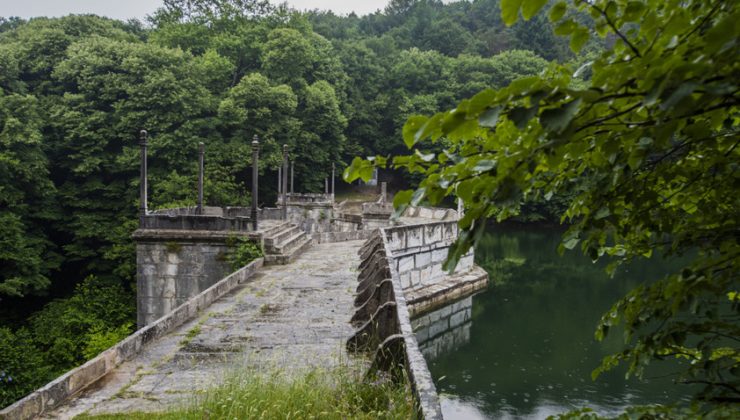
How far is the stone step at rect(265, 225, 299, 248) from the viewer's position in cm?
1447

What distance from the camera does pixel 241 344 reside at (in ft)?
24.1

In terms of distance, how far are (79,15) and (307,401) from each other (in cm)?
3571

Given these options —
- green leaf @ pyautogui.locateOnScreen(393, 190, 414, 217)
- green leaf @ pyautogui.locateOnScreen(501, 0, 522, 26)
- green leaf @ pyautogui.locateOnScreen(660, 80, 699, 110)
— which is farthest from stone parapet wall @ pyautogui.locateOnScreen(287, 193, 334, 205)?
Result: green leaf @ pyautogui.locateOnScreen(660, 80, 699, 110)

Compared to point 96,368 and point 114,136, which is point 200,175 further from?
point 96,368

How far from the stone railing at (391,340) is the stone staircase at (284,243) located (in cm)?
422

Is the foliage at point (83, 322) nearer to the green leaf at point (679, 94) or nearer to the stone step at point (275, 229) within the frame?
the stone step at point (275, 229)

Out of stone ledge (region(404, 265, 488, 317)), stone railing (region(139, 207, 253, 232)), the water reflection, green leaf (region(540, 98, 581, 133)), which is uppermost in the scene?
green leaf (region(540, 98, 581, 133))

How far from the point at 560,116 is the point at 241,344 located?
658 centimetres

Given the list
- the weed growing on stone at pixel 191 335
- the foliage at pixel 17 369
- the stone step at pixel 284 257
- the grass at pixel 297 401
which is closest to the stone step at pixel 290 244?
the stone step at pixel 284 257

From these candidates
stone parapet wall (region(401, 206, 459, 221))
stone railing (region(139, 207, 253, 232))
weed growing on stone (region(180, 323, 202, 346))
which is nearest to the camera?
weed growing on stone (region(180, 323, 202, 346))

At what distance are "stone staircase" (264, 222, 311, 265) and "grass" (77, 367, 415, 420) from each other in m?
9.29

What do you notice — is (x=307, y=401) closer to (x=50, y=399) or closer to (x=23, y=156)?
(x=50, y=399)

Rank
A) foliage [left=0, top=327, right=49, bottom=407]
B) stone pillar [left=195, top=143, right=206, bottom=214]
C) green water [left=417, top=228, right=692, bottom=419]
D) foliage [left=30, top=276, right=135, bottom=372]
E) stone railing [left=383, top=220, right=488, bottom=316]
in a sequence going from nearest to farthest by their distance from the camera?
green water [left=417, top=228, right=692, bottom=419] < foliage [left=0, top=327, right=49, bottom=407] < stone pillar [left=195, top=143, right=206, bottom=214] < stone railing [left=383, top=220, right=488, bottom=316] < foliage [left=30, top=276, right=135, bottom=372]

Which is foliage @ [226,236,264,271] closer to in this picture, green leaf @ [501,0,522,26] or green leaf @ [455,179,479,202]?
green leaf @ [455,179,479,202]
